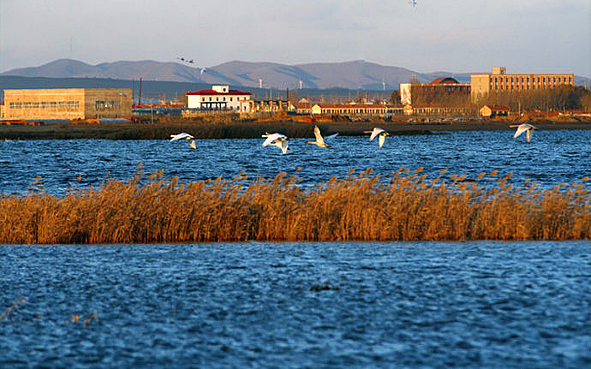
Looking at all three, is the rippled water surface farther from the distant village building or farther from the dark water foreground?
the distant village building

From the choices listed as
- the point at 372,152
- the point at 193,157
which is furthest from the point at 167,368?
the point at 372,152

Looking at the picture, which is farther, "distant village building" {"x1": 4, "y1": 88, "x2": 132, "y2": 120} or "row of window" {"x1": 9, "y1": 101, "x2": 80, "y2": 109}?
"row of window" {"x1": 9, "y1": 101, "x2": 80, "y2": 109}

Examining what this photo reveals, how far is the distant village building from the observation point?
17975 centimetres

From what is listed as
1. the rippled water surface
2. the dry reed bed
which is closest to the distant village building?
the rippled water surface

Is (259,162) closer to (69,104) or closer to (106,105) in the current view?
(106,105)

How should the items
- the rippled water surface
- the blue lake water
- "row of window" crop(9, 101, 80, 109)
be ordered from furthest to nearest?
"row of window" crop(9, 101, 80, 109), the rippled water surface, the blue lake water

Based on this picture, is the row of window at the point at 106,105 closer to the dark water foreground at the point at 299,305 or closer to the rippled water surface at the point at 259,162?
the rippled water surface at the point at 259,162

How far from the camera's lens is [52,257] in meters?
23.6

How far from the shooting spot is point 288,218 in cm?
2588

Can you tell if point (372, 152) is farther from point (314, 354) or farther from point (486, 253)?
point (314, 354)

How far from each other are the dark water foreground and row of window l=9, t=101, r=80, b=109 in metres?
163

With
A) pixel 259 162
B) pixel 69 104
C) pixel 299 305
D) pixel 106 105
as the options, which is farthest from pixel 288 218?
pixel 69 104

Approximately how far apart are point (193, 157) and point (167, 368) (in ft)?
249

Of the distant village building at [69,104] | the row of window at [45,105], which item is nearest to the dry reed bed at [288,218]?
the distant village building at [69,104]
